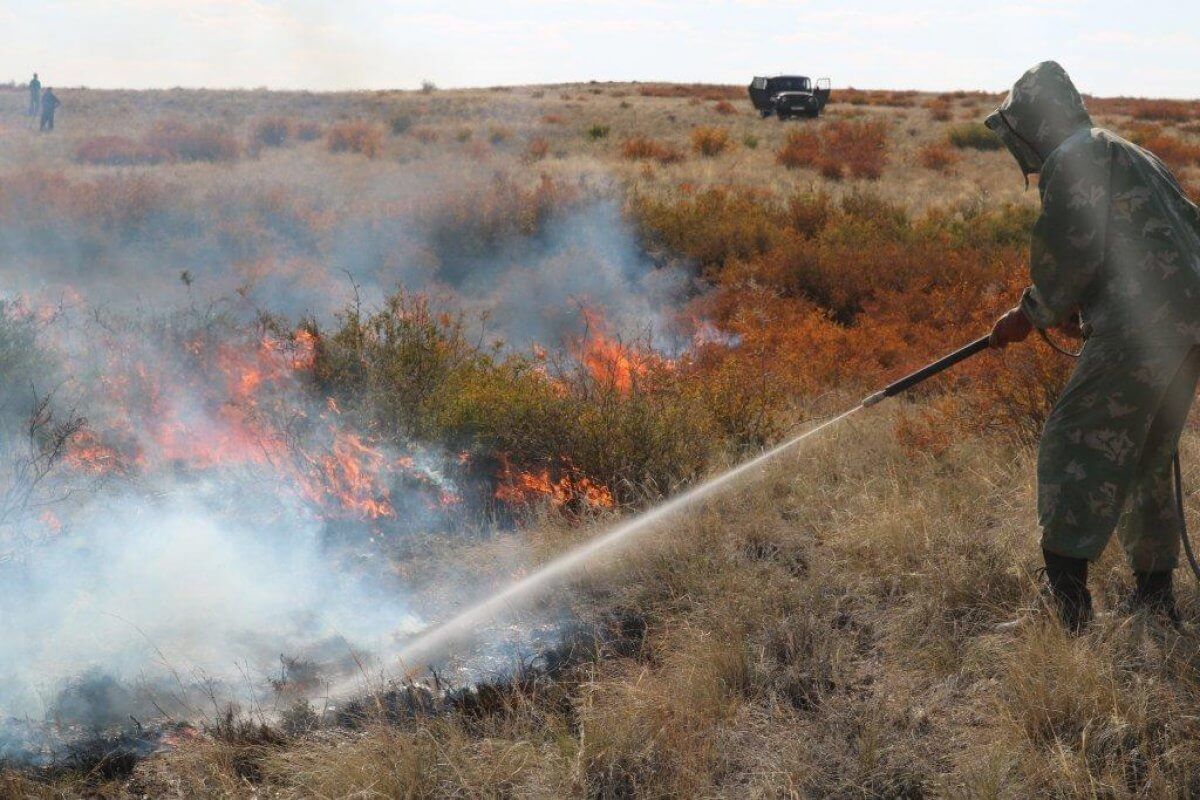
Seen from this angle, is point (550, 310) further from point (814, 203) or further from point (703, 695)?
point (703, 695)

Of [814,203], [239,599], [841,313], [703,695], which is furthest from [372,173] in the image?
[703,695]

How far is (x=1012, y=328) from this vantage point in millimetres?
3408

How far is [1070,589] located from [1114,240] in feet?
3.87

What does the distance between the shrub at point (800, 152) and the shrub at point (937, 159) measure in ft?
6.80

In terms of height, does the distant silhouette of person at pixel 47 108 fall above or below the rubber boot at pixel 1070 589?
above

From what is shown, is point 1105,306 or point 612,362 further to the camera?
point 612,362

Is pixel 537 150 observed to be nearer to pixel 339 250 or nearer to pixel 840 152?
pixel 840 152

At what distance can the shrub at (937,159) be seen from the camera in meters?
18.6

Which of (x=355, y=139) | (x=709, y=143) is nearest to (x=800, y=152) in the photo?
(x=709, y=143)

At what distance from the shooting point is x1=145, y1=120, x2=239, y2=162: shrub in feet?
65.1

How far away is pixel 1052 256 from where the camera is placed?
3.14 metres

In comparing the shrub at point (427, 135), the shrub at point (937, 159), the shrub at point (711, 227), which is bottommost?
the shrub at point (711, 227)

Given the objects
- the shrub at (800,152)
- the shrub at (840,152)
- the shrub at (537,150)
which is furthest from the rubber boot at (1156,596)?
the shrub at (537,150)

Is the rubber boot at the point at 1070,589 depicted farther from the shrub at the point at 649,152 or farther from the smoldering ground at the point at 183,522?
the shrub at the point at 649,152
